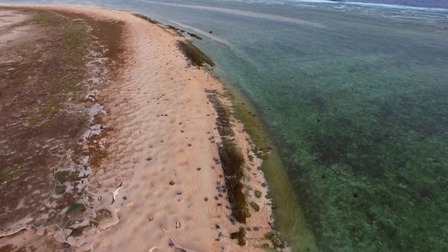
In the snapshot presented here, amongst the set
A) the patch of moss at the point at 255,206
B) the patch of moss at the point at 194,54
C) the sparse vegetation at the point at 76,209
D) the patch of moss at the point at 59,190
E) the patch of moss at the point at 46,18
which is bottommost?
the patch of moss at the point at 255,206

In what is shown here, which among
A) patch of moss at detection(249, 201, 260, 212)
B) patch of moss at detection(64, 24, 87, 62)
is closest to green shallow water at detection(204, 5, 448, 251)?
patch of moss at detection(249, 201, 260, 212)

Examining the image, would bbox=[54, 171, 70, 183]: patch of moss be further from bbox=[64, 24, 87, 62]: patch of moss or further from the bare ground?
bbox=[64, 24, 87, 62]: patch of moss

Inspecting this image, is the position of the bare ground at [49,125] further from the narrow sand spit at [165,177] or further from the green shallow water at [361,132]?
the green shallow water at [361,132]

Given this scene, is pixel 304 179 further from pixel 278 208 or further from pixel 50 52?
pixel 50 52

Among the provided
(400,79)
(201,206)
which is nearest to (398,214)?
(201,206)

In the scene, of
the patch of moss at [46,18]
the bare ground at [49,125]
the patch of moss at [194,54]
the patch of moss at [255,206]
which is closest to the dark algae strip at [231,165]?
the patch of moss at [255,206]

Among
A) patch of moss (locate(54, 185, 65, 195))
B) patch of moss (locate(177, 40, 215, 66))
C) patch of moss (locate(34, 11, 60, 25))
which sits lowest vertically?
patch of moss (locate(54, 185, 65, 195))
